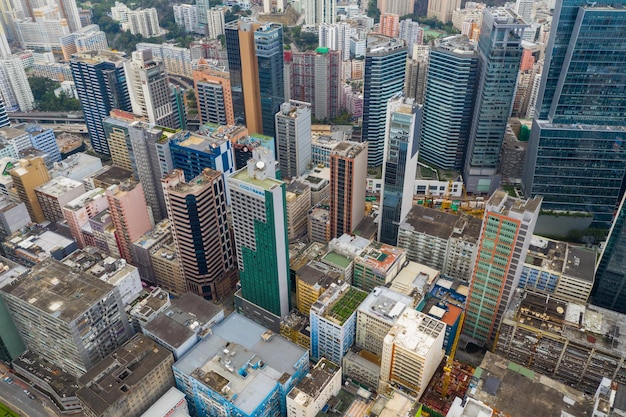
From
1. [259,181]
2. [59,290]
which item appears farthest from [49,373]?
[259,181]

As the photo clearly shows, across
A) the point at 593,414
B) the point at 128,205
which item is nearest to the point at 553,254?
the point at 593,414

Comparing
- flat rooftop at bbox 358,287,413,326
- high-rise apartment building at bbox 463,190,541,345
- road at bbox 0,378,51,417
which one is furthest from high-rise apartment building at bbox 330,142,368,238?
road at bbox 0,378,51,417

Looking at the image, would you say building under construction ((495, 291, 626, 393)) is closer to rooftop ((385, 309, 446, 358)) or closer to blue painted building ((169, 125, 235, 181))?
rooftop ((385, 309, 446, 358))

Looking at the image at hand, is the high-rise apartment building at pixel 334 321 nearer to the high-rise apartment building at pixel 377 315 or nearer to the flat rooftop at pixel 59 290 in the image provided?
the high-rise apartment building at pixel 377 315

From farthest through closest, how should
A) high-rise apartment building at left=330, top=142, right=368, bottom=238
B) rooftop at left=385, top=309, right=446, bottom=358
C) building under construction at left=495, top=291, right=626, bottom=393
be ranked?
high-rise apartment building at left=330, top=142, right=368, bottom=238 < building under construction at left=495, top=291, right=626, bottom=393 < rooftop at left=385, top=309, right=446, bottom=358

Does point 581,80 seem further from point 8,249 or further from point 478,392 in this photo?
point 8,249
